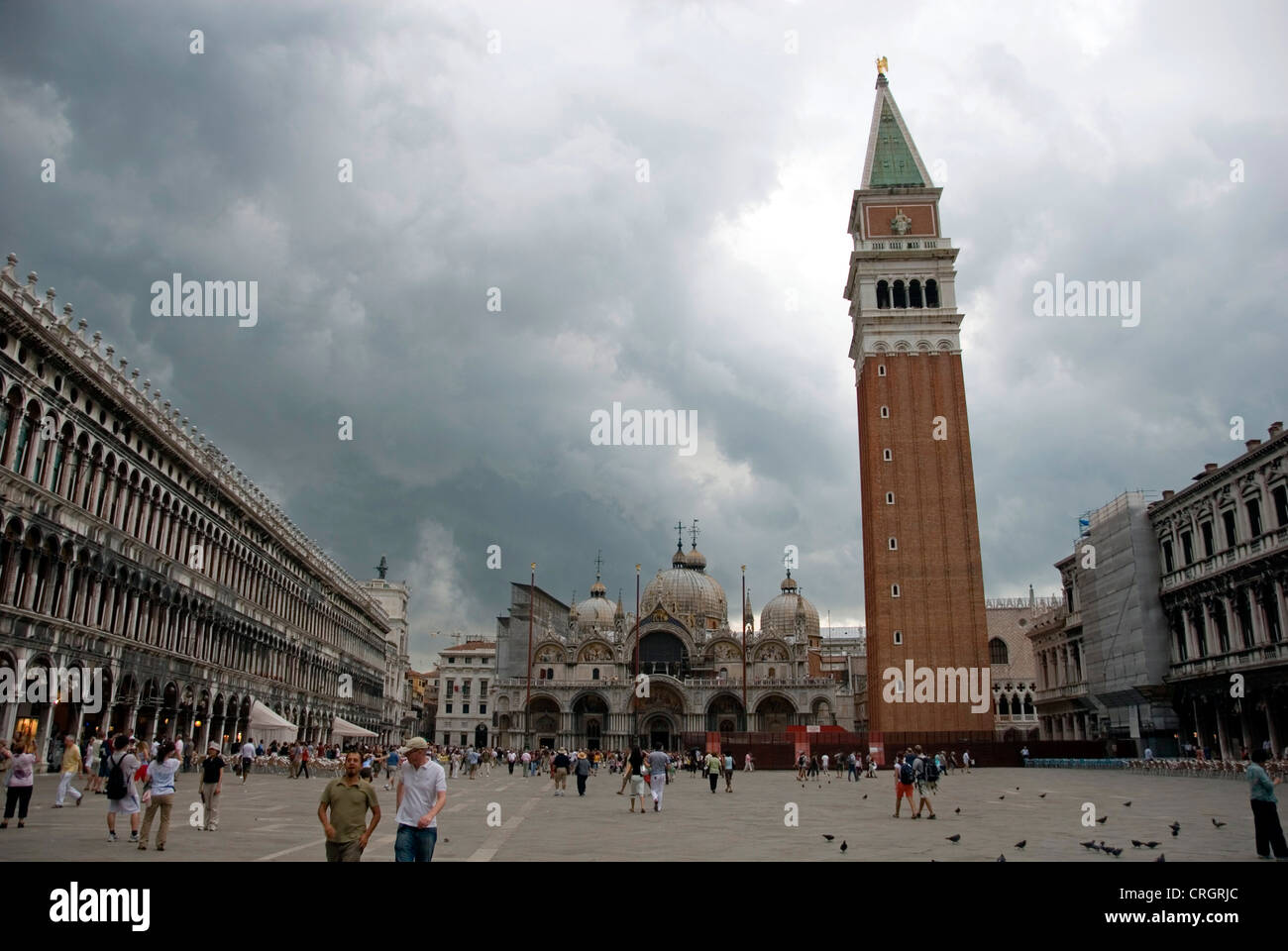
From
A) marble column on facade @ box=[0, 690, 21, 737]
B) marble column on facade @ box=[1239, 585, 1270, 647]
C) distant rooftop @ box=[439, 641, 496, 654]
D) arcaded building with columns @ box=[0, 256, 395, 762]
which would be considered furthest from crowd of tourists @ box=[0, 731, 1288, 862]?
distant rooftop @ box=[439, 641, 496, 654]

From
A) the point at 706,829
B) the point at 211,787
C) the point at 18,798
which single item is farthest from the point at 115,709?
the point at 706,829

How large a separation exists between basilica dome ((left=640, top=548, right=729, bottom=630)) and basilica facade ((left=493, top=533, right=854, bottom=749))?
4.64 m

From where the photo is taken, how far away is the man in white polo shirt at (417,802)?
8.23 m

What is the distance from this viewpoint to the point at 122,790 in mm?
13047

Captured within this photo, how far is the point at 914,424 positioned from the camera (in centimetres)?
5866

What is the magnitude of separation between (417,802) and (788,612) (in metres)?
88.2

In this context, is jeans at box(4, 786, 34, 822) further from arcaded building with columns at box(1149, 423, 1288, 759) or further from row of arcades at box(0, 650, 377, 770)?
arcaded building with columns at box(1149, 423, 1288, 759)

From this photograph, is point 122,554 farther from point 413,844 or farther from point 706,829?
point 413,844

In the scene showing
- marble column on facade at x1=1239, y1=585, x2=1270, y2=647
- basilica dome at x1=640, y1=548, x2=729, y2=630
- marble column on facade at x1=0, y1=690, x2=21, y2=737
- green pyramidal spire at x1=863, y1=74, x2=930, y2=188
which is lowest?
marble column on facade at x1=0, y1=690, x2=21, y2=737

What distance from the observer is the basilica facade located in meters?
77.0
